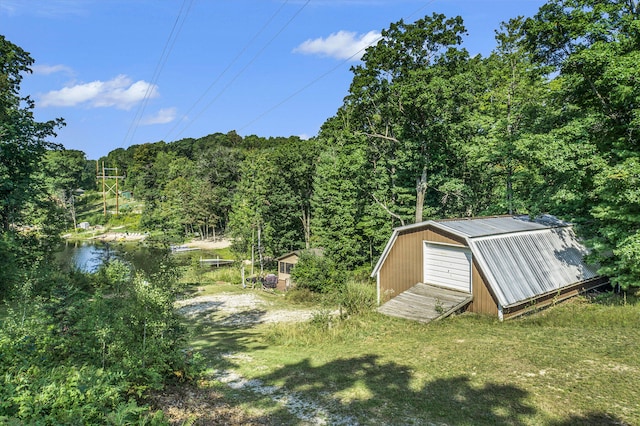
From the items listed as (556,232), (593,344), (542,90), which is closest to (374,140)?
(542,90)

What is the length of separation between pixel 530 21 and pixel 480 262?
11.6 metres

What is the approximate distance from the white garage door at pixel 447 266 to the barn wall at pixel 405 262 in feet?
1.02

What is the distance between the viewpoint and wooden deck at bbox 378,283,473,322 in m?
13.6

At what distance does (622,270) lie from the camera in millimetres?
15391

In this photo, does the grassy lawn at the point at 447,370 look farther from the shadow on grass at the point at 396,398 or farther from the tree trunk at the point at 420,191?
the tree trunk at the point at 420,191

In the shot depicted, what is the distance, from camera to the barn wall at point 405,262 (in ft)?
53.0

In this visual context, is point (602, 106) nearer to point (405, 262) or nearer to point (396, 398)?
point (405, 262)

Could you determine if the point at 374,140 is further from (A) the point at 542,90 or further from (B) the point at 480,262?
(B) the point at 480,262

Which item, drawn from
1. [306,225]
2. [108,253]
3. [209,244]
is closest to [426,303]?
[306,225]

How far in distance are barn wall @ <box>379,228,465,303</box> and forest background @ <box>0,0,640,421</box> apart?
5988 millimetres

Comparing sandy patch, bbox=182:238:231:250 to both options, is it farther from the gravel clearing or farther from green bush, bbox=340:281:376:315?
green bush, bbox=340:281:376:315

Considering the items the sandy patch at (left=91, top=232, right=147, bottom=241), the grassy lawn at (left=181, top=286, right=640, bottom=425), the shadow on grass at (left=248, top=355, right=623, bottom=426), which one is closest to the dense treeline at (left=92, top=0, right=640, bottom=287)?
the grassy lawn at (left=181, top=286, right=640, bottom=425)

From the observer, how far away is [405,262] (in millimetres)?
16984

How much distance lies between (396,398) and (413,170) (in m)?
20.6
